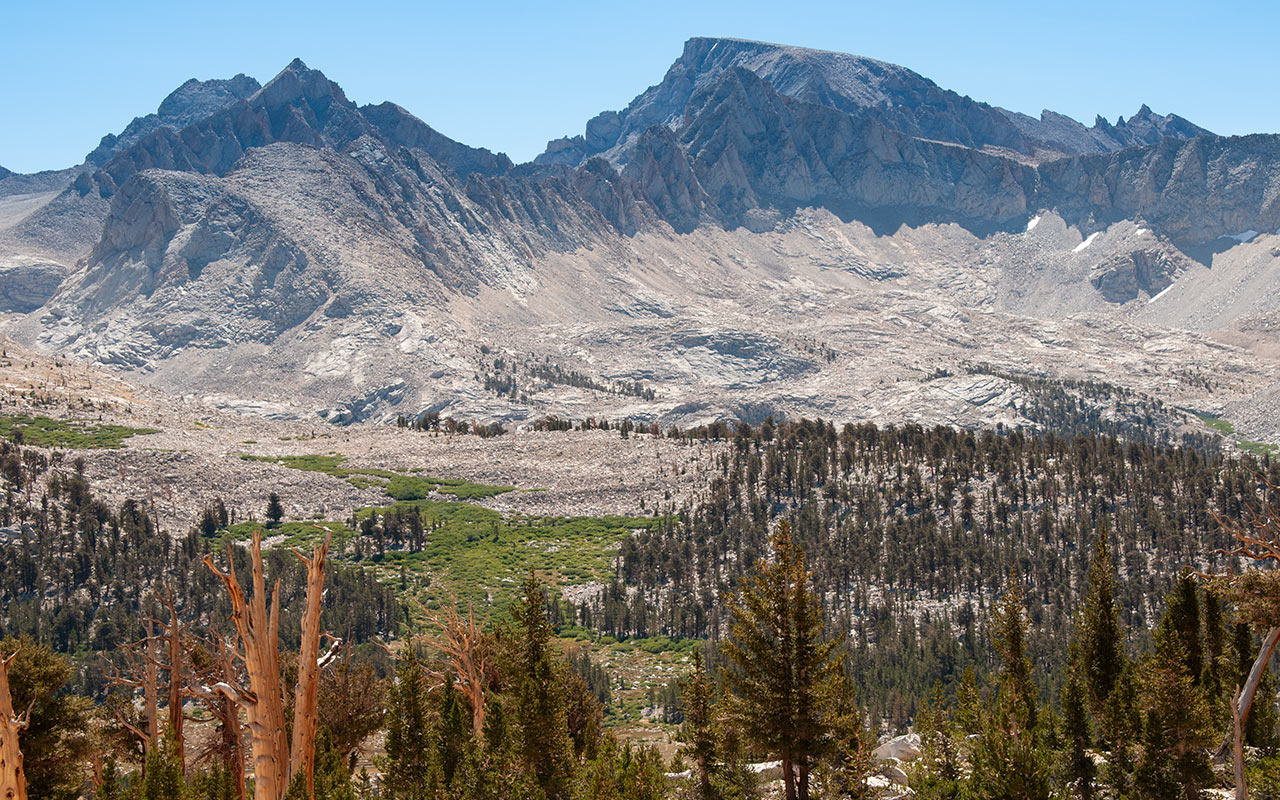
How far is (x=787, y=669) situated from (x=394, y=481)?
99.5 meters

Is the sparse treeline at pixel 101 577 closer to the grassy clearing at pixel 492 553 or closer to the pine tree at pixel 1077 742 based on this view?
the grassy clearing at pixel 492 553

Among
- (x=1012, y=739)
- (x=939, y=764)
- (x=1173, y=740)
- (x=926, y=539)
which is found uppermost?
(x=1012, y=739)

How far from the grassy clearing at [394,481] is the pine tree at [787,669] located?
93.0 meters

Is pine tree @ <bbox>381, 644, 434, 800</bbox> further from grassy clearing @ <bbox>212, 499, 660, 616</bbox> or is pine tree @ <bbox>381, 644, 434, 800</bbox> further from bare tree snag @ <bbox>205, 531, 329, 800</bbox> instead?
grassy clearing @ <bbox>212, 499, 660, 616</bbox>

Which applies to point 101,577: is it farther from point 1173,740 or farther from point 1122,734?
point 1173,740

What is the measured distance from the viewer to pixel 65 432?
118000mm

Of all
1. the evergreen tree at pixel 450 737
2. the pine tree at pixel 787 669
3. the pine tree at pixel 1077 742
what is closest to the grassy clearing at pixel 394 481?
the evergreen tree at pixel 450 737

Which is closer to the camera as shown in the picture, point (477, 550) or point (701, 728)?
point (701, 728)

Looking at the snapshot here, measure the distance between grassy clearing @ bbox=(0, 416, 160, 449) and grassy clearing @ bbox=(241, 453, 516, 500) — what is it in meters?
14.7

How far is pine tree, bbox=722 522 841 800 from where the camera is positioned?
93.1ft

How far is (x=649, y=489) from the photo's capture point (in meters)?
122

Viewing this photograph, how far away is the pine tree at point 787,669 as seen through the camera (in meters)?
28.4

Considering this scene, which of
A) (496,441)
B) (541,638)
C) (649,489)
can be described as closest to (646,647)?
(649,489)

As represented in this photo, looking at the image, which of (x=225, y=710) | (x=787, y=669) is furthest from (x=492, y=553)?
(x=225, y=710)
